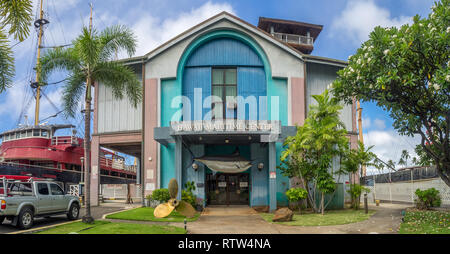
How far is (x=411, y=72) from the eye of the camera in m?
14.0

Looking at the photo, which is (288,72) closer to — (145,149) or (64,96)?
(145,149)

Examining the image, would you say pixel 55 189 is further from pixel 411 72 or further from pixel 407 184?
pixel 407 184

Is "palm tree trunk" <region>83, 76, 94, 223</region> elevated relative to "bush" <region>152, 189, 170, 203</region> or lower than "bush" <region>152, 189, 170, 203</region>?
elevated

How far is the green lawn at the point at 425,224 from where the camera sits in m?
12.3

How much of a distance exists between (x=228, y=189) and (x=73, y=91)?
40.7ft

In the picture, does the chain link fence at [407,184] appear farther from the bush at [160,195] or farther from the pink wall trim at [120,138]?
the pink wall trim at [120,138]

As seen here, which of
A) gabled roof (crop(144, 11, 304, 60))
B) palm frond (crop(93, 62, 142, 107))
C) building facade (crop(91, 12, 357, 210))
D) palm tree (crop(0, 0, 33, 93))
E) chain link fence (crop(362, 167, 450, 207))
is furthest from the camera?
gabled roof (crop(144, 11, 304, 60))

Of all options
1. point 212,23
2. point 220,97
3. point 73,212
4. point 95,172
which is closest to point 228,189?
point 220,97

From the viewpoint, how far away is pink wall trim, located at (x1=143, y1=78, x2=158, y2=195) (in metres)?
23.5

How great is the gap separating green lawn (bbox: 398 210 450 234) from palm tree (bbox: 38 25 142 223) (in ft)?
44.6

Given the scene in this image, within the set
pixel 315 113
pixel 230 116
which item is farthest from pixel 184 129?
pixel 315 113

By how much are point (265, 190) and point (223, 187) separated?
3.06m

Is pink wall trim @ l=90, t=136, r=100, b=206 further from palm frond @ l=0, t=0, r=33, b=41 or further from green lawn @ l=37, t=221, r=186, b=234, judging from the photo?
palm frond @ l=0, t=0, r=33, b=41

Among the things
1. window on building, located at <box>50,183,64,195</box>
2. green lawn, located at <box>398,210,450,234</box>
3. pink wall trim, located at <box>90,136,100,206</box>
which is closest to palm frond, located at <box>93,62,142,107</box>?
window on building, located at <box>50,183,64,195</box>
